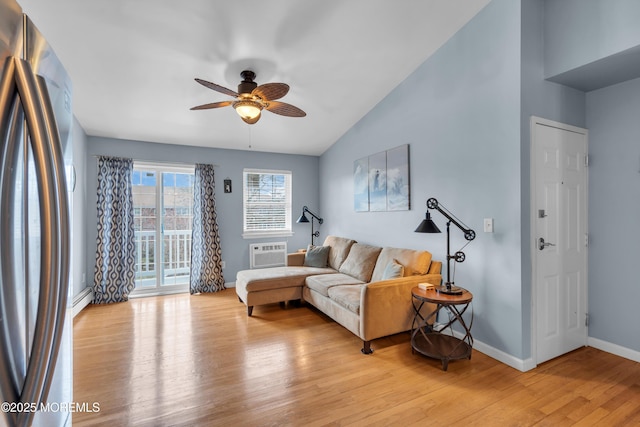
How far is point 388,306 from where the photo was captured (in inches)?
112

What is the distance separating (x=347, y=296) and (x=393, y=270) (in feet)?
1.82

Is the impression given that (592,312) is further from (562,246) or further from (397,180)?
(397,180)

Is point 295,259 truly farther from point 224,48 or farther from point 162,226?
point 224,48

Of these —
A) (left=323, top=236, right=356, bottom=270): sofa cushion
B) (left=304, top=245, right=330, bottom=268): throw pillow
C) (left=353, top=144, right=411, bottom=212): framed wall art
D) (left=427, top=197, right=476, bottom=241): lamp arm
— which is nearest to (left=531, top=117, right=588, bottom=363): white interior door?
(left=427, top=197, right=476, bottom=241): lamp arm

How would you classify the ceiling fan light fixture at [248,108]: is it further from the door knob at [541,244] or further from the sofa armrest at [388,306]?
the door knob at [541,244]

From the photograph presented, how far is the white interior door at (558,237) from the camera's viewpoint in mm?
2527

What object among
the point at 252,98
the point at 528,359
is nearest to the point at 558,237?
the point at 528,359

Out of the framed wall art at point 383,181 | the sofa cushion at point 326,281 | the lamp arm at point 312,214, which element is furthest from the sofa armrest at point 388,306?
the lamp arm at point 312,214

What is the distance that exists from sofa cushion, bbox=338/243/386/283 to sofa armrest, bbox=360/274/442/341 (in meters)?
0.84

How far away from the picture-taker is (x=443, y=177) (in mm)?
3148

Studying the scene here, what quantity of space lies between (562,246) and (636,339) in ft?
3.11

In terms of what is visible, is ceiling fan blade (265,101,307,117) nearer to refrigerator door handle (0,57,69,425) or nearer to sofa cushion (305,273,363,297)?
sofa cushion (305,273,363,297)

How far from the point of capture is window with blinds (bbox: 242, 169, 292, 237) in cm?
539

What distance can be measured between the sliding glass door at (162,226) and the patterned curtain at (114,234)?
0.22 m
